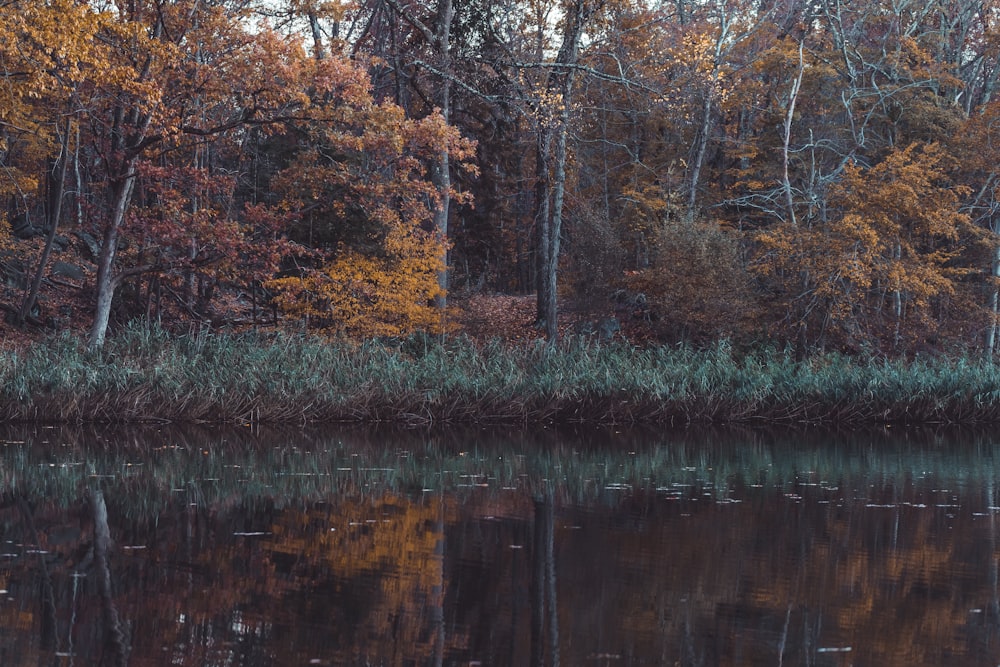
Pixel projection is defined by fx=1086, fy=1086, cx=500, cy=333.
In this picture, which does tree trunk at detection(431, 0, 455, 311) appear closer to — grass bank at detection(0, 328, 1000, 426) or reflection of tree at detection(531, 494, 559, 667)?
grass bank at detection(0, 328, 1000, 426)

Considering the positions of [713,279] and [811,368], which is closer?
[811,368]

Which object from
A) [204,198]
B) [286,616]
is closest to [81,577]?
[286,616]

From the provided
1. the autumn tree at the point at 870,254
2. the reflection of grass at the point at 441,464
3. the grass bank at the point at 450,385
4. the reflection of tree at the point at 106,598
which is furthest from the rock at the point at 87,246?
the reflection of tree at the point at 106,598

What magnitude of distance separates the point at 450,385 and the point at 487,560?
9001mm

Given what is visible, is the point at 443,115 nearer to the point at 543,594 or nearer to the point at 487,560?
the point at 487,560

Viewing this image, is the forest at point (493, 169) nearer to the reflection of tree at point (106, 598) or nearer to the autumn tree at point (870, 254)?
the autumn tree at point (870, 254)

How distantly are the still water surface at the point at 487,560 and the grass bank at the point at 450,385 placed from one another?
2309 millimetres

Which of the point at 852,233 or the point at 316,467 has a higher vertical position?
the point at 852,233

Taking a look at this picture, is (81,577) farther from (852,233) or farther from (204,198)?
(852,233)

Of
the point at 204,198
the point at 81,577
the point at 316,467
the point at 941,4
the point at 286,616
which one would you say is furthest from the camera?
the point at 941,4

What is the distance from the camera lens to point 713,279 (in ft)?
69.8

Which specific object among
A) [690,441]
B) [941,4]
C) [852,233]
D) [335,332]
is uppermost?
[941,4]

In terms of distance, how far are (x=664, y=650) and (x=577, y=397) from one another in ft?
37.2

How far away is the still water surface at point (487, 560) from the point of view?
179 inches
